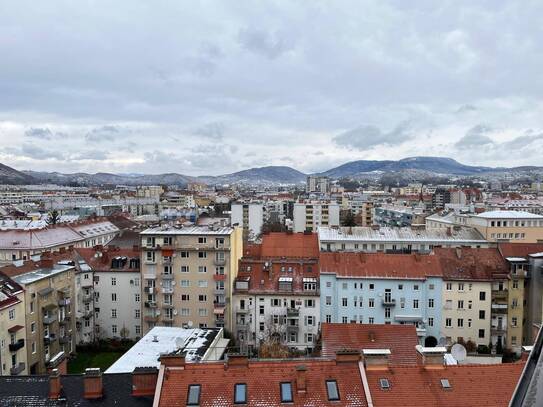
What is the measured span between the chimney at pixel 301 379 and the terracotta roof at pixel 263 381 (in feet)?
0.20

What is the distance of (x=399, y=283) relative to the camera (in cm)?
4756

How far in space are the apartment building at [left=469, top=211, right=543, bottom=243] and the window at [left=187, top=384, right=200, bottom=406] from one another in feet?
191

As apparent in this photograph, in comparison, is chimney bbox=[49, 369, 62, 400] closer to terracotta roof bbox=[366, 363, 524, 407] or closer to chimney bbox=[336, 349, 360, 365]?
chimney bbox=[336, 349, 360, 365]

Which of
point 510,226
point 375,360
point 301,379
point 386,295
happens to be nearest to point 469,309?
point 386,295

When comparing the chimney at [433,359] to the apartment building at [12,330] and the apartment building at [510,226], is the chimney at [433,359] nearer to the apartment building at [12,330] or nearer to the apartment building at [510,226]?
the apartment building at [12,330]

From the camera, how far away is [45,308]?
1631 inches

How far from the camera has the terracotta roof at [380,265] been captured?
47.9m

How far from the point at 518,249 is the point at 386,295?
14770mm

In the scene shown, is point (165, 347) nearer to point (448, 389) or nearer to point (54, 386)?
point (54, 386)

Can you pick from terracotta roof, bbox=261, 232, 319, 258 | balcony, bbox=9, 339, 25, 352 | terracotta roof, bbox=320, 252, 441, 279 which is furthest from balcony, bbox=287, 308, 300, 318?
balcony, bbox=9, 339, 25, 352

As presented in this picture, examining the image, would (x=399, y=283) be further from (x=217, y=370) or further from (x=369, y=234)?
(x=217, y=370)

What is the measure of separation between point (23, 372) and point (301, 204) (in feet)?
322

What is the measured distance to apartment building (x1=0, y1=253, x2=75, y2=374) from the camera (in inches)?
1550

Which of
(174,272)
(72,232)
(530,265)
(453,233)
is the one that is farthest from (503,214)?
(72,232)
